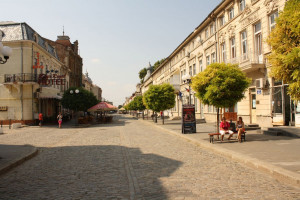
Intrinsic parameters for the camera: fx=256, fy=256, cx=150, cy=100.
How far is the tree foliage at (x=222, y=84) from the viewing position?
40.7 feet

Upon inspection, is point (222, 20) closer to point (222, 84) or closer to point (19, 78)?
point (222, 84)

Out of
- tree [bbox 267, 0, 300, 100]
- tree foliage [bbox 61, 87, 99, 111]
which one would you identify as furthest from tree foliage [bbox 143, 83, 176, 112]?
tree [bbox 267, 0, 300, 100]

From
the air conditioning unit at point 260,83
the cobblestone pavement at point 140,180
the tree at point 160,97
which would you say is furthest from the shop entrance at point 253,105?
the cobblestone pavement at point 140,180

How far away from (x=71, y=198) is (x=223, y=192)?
2.93m

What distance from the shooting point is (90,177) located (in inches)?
252

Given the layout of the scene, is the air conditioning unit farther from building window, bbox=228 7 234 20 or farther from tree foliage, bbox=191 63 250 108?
building window, bbox=228 7 234 20

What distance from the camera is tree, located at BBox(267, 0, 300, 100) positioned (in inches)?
237

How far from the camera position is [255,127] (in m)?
17.6

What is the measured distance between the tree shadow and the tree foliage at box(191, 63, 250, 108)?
499cm

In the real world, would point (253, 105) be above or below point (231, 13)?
below

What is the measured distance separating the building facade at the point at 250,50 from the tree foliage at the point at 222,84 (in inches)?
82.4

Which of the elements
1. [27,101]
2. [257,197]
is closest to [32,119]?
[27,101]

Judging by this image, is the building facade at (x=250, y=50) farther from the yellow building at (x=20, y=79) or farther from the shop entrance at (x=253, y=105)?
the yellow building at (x=20, y=79)

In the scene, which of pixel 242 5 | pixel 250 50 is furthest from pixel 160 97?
pixel 242 5
